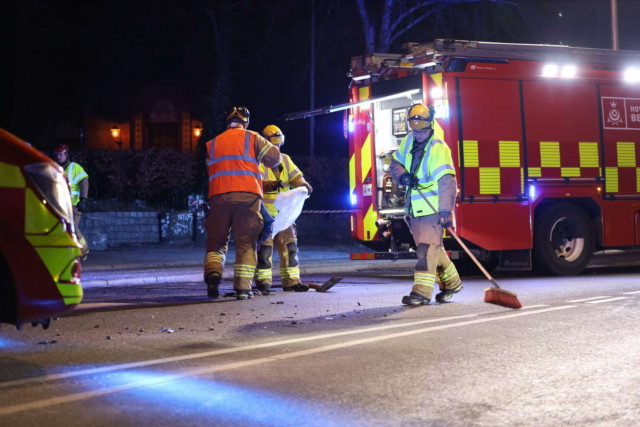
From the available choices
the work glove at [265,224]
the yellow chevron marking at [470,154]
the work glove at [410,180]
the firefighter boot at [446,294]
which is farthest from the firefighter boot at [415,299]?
the yellow chevron marking at [470,154]

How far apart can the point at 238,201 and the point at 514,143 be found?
14.6ft

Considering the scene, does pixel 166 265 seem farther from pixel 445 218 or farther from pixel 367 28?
pixel 367 28

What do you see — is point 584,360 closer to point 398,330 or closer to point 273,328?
point 398,330

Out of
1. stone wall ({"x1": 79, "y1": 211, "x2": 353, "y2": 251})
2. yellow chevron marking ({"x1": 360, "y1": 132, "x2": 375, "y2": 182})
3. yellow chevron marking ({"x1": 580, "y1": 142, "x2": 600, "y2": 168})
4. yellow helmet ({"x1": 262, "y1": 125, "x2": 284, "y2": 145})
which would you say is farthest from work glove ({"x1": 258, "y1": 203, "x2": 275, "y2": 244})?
stone wall ({"x1": 79, "y1": 211, "x2": 353, "y2": 251})

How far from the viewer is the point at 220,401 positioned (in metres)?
4.05

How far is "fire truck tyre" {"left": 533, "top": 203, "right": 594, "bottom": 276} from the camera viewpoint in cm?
1155

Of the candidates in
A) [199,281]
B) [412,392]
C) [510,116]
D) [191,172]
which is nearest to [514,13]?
[191,172]

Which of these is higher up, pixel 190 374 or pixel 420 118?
pixel 420 118

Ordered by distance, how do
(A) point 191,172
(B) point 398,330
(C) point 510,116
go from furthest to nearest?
(A) point 191,172
(C) point 510,116
(B) point 398,330

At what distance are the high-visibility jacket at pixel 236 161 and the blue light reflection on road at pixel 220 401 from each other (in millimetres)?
4268

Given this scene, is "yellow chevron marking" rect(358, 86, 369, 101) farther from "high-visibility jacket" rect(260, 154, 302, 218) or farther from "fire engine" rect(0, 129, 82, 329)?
"fire engine" rect(0, 129, 82, 329)

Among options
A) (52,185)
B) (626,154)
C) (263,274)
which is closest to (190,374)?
(52,185)

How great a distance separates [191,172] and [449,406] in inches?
705

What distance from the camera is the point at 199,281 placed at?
469 inches
